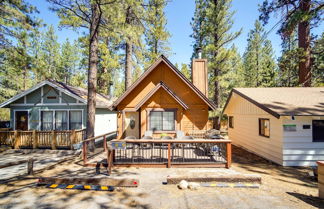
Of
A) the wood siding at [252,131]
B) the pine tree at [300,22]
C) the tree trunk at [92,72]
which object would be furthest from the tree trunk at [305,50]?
the tree trunk at [92,72]

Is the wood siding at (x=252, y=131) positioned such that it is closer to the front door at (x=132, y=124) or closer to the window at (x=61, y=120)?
the front door at (x=132, y=124)

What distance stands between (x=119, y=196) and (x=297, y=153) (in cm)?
840

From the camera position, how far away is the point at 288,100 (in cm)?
872

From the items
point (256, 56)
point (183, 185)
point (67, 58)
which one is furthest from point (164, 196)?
point (67, 58)

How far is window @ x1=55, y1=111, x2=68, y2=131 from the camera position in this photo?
12006 mm

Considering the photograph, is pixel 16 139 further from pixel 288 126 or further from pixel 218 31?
pixel 218 31

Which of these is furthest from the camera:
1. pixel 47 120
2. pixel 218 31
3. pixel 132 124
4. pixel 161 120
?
pixel 218 31

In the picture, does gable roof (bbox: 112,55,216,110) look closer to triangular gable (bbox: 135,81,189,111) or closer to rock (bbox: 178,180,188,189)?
triangular gable (bbox: 135,81,189,111)

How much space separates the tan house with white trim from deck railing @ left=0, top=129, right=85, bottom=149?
1178 centimetres


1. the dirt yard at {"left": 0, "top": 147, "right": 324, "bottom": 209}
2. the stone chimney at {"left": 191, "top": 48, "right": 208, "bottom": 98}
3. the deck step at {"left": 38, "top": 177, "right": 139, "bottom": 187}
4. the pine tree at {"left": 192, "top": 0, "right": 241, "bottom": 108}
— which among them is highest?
the pine tree at {"left": 192, "top": 0, "right": 241, "bottom": 108}

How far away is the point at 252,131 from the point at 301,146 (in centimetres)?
291

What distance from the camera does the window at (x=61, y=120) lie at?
473 inches

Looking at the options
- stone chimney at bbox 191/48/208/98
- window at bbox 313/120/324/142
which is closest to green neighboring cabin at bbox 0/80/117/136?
stone chimney at bbox 191/48/208/98

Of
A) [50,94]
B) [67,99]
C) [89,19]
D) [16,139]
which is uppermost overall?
[89,19]
